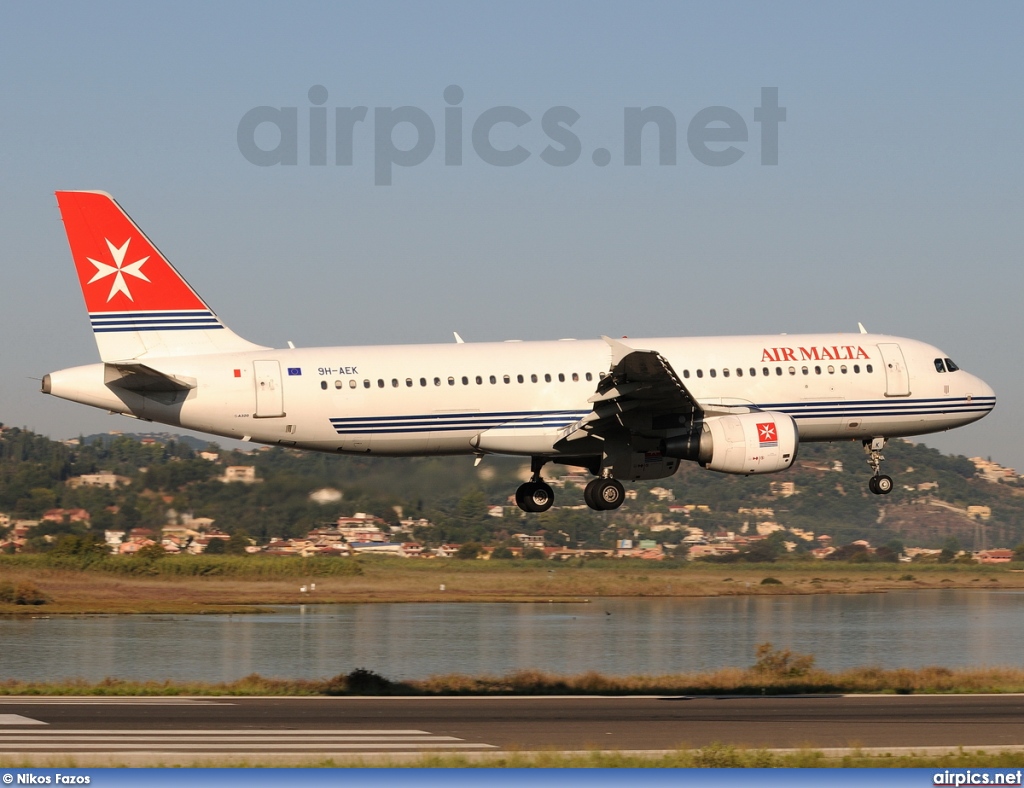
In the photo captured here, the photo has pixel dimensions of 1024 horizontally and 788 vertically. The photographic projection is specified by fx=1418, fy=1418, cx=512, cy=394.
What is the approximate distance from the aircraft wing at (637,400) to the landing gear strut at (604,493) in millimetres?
1617

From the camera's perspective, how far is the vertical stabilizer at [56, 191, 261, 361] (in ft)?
136

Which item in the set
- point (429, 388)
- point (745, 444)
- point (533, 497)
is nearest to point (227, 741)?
point (429, 388)

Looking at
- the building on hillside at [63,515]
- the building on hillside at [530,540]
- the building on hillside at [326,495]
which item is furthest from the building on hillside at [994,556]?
the building on hillside at [326,495]

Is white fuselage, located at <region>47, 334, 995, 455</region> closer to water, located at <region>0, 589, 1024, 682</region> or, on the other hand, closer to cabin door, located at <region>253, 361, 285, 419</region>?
cabin door, located at <region>253, 361, 285, 419</region>

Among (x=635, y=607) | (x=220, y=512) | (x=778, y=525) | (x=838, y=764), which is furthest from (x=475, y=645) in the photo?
(x=778, y=525)

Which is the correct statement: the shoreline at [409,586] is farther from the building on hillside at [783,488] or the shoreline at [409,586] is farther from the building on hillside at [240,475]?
the building on hillside at [783,488]

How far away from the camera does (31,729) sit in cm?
3192

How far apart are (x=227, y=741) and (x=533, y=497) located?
17.2 m

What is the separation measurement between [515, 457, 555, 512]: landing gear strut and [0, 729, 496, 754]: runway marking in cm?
1411

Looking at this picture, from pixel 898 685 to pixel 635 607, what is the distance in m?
40.3

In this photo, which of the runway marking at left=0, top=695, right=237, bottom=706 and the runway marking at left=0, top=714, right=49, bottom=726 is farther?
the runway marking at left=0, top=695, right=237, bottom=706

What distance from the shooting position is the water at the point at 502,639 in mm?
57031

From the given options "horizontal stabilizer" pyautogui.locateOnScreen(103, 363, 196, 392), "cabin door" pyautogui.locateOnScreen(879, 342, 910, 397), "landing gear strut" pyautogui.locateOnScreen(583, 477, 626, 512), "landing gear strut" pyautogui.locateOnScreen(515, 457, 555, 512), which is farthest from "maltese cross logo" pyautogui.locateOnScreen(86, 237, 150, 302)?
"cabin door" pyautogui.locateOnScreen(879, 342, 910, 397)

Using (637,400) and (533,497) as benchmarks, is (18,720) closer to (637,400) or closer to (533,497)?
(533,497)
